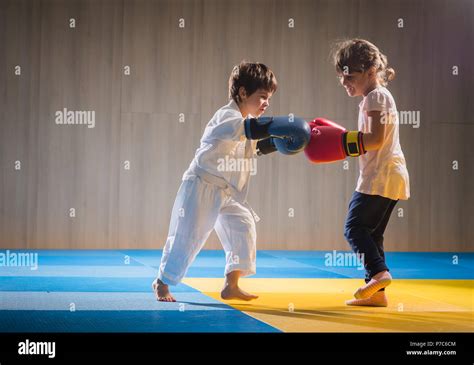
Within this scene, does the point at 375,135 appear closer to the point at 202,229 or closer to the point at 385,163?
the point at 385,163

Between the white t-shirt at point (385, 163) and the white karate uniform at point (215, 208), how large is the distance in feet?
2.28

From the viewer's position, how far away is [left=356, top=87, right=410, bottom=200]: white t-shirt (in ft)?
13.8

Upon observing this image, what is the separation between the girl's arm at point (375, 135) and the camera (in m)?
4.13

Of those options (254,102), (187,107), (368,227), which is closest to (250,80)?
(254,102)

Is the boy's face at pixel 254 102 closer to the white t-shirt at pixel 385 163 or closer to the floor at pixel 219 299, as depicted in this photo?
the white t-shirt at pixel 385 163

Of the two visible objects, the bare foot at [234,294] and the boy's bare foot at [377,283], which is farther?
the bare foot at [234,294]

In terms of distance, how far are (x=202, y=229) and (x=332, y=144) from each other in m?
0.88

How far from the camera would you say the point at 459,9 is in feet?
28.9

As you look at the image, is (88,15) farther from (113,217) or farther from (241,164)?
(241,164)

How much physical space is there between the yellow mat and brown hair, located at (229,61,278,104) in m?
1.24

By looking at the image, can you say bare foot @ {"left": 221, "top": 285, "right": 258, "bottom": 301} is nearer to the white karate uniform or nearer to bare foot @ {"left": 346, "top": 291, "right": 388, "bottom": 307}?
the white karate uniform

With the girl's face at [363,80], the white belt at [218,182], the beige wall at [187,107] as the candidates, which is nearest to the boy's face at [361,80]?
the girl's face at [363,80]

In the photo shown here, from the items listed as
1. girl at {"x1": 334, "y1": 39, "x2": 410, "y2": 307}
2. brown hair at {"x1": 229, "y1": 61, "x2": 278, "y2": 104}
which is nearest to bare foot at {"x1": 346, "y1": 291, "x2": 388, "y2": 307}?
girl at {"x1": 334, "y1": 39, "x2": 410, "y2": 307}
